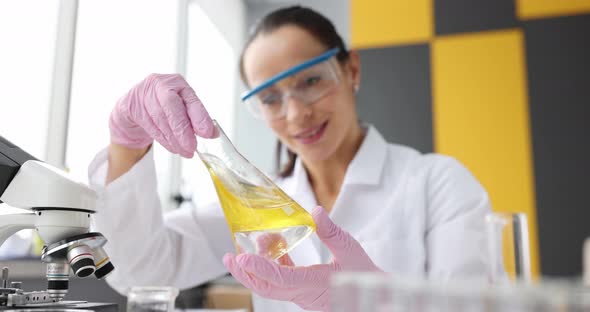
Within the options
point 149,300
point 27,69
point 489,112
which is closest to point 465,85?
point 489,112

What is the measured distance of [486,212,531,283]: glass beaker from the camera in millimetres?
1046

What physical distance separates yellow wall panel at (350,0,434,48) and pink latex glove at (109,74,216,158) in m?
2.39

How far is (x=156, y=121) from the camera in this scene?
970mm

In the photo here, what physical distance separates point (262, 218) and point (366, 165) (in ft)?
2.68

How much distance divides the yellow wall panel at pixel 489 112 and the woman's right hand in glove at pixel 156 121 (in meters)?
2.29

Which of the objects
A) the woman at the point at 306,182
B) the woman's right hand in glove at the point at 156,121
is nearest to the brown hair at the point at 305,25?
the woman at the point at 306,182

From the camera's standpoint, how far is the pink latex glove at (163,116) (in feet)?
2.97

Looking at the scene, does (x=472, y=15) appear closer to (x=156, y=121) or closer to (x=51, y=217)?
(x=156, y=121)

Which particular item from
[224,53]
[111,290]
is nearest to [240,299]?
[111,290]

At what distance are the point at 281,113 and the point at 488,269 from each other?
2.32ft

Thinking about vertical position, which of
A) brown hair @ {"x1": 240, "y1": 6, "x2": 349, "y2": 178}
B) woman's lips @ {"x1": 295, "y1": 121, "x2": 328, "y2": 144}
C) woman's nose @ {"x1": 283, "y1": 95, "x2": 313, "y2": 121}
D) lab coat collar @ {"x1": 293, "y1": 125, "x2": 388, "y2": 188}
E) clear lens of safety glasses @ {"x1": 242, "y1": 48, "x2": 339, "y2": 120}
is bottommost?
lab coat collar @ {"x1": 293, "y1": 125, "x2": 388, "y2": 188}

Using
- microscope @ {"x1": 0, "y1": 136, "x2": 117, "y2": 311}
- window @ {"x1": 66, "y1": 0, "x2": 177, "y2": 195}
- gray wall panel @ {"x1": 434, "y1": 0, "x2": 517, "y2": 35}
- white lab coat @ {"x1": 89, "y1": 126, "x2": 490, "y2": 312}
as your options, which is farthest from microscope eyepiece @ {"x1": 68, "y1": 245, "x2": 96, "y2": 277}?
gray wall panel @ {"x1": 434, "y1": 0, "x2": 517, "y2": 35}

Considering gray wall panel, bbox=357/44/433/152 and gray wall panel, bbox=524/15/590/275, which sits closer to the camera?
gray wall panel, bbox=524/15/590/275

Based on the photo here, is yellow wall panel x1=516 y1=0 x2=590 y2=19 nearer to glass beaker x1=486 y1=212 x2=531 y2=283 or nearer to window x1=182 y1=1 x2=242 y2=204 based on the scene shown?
window x1=182 y1=1 x2=242 y2=204
